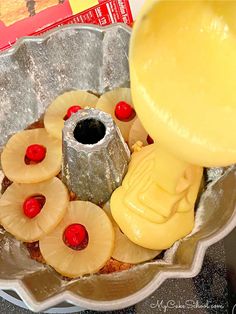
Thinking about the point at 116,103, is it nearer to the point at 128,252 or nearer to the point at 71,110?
the point at 71,110

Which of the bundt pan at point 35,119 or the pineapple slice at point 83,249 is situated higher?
the bundt pan at point 35,119

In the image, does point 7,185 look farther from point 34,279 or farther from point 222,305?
point 222,305

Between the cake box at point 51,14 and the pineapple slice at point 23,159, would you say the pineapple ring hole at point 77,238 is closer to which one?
the pineapple slice at point 23,159

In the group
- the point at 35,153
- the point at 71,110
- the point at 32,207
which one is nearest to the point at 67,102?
the point at 71,110

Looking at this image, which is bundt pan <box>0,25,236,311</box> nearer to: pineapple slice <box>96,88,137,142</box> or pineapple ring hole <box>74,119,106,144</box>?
pineapple slice <box>96,88,137,142</box>

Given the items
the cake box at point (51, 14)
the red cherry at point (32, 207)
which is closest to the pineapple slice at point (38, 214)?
the red cherry at point (32, 207)
